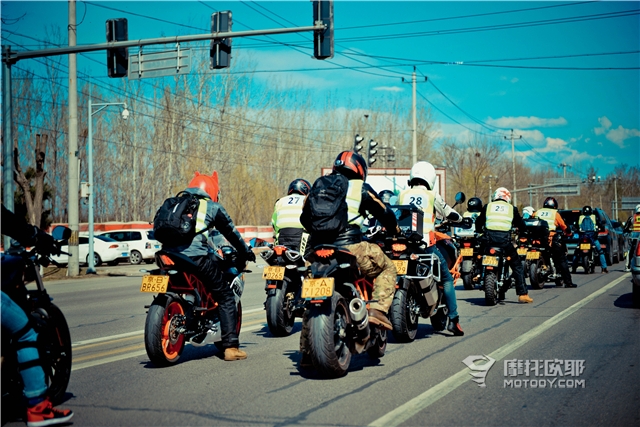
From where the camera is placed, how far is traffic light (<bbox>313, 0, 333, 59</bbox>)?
54.5 feet

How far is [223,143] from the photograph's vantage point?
60344mm

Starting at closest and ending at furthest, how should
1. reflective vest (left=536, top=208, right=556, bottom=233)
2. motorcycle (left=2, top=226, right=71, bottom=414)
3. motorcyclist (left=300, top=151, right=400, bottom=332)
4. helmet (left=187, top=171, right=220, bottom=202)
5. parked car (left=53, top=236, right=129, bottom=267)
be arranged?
motorcycle (left=2, top=226, right=71, bottom=414)
motorcyclist (left=300, top=151, right=400, bottom=332)
helmet (left=187, top=171, right=220, bottom=202)
reflective vest (left=536, top=208, right=556, bottom=233)
parked car (left=53, top=236, right=129, bottom=267)

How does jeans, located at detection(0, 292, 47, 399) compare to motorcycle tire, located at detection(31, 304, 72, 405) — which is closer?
jeans, located at detection(0, 292, 47, 399)

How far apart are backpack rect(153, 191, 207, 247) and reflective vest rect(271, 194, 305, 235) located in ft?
8.70

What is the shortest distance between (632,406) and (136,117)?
54.0m

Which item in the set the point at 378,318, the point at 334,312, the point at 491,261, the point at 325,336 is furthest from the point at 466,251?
the point at 325,336

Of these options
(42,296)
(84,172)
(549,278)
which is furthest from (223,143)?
(42,296)

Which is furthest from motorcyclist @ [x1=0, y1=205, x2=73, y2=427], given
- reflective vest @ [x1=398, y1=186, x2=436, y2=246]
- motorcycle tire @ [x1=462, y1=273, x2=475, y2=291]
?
motorcycle tire @ [x1=462, y1=273, x2=475, y2=291]

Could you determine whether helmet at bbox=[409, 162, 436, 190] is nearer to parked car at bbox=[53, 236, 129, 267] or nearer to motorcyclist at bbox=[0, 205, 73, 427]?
motorcyclist at bbox=[0, 205, 73, 427]

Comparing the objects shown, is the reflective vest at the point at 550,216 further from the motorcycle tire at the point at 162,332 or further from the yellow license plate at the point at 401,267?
the motorcycle tire at the point at 162,332

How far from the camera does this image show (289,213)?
995cm

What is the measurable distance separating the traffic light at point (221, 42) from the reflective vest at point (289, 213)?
26.4 feet

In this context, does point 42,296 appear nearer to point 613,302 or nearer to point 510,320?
point 510,320

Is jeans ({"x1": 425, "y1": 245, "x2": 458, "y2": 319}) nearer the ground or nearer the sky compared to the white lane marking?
nearer the sky
